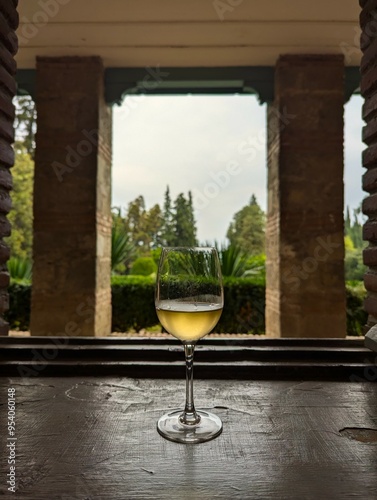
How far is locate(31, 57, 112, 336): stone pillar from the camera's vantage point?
4.77m

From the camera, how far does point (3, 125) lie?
1.59 metres

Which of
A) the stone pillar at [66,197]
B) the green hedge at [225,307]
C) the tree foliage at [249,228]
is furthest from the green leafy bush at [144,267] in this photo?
the tree foliage at [249,228]

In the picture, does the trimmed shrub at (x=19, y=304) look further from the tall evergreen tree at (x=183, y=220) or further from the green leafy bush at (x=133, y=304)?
the tall evergreen tree at (x=183, y=220)

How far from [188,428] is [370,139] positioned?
1246 millimetres

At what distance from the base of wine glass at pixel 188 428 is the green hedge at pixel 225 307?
195 inches

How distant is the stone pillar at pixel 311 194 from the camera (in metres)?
4.76

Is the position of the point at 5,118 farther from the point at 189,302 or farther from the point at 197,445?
the point at 197,445

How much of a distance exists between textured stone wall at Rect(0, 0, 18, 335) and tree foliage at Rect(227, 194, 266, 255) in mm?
13912

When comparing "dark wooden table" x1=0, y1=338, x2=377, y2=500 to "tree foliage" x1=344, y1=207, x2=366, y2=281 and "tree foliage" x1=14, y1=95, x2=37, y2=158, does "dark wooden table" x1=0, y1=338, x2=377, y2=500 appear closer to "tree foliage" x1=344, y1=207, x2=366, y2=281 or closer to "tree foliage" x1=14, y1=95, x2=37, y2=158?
"tree foliage" x1=344, y1=207, x2=366, y2=281

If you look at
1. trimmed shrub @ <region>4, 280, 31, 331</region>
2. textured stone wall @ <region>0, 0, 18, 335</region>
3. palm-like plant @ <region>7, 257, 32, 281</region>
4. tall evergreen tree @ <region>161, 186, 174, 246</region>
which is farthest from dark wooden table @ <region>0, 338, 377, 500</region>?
tall evergreen tree @ <region>161, 186, 174, 246</region>

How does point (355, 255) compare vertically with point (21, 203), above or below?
below

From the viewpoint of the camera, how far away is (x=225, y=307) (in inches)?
231

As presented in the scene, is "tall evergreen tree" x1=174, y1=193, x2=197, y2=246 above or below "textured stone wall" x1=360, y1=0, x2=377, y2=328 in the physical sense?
above

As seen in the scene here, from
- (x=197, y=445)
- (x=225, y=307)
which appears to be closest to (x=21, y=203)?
(x=225, y=307)
